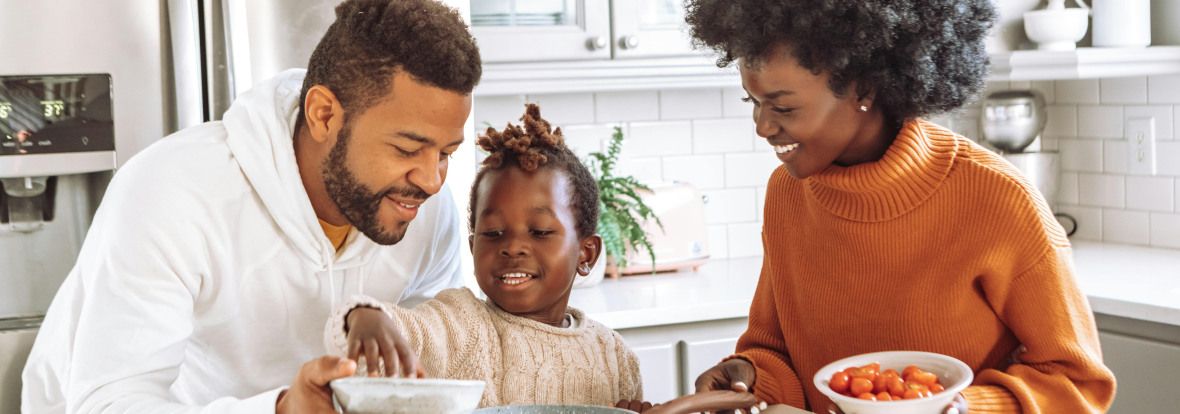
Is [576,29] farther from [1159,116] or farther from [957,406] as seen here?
[957,406]

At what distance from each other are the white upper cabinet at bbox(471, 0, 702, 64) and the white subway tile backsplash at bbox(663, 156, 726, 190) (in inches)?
20.5

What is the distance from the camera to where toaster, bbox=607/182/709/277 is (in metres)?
3.25

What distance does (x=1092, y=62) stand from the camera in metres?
3.16

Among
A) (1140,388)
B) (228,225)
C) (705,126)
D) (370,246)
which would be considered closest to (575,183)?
(370,246)

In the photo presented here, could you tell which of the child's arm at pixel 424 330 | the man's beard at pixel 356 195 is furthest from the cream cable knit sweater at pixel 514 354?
the man's beard at pixel 356 195

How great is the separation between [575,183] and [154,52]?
83 cm

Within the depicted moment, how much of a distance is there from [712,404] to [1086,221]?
7.91ft

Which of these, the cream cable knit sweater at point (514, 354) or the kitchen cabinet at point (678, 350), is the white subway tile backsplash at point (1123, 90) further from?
the cream cable knit sweater at point (514, 354)

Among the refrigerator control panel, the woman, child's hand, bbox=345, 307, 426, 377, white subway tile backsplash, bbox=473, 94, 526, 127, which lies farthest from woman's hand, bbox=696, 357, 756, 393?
white subway tile backsplash, bbox=473, 94, 526, 127

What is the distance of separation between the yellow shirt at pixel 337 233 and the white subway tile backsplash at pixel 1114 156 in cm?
239

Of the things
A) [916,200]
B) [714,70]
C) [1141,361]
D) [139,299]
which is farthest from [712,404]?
[714,70]

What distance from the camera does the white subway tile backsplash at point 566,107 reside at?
3441mm

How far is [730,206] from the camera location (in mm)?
3678

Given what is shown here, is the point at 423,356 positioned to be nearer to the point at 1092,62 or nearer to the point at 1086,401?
the point at 1086,401
